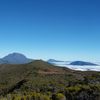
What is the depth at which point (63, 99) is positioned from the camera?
5375cm

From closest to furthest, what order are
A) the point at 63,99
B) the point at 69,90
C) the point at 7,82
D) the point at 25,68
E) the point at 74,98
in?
1. the point at 63,99
2. the point at 74,98
3. the point at 69,90
4. the point at 7,82
5. the point at 25,68

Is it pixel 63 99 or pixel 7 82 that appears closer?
pixel 63 99

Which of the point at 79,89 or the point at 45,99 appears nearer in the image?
the point at 45,99

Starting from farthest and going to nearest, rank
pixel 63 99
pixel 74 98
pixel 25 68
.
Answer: pixel 25 68
pixel 74 98
pixel 63 99

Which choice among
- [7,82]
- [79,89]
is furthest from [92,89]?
[7,82]

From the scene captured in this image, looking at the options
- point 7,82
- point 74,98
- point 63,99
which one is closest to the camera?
point 63,99

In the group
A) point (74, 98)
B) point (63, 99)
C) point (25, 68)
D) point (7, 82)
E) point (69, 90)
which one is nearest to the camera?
point (63, 99)

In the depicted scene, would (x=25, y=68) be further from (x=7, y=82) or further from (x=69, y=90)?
(x=69, y=90)

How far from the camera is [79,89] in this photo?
62469 mm

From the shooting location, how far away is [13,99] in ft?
178

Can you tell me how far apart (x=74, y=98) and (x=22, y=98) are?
11.7 meters

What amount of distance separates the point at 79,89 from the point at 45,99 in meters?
11.4

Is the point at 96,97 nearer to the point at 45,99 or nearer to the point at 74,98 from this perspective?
the point at 74,98

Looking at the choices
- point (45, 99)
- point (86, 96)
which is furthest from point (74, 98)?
point (45, 99)
